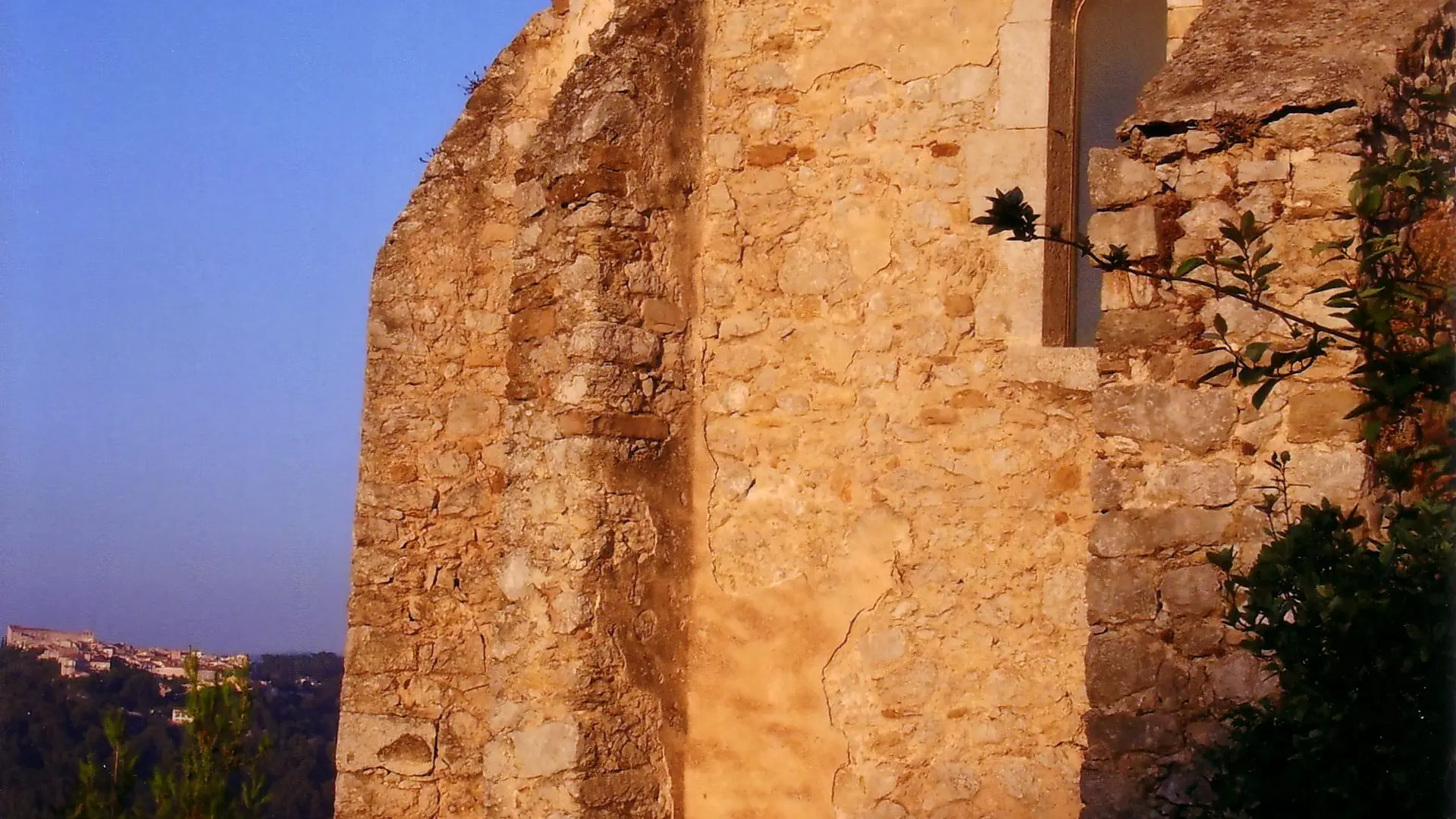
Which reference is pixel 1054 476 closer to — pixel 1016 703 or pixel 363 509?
pixel 1016 703

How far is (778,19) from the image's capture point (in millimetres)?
6355

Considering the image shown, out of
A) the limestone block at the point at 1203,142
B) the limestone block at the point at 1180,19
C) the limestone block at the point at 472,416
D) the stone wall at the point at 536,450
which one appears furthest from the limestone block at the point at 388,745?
the limestone block at the point at 1180,19

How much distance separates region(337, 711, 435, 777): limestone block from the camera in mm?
6789

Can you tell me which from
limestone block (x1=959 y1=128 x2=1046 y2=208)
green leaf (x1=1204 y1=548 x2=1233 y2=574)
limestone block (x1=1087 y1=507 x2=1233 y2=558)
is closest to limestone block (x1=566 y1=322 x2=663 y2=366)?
limestone block (x1=959 y1=128 x2=1046 y2=208)

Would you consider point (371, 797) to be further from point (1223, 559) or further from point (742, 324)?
point (1223, 559)

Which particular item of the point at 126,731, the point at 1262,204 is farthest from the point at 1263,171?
the point at 126,731

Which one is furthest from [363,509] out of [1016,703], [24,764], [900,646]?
[24,764]

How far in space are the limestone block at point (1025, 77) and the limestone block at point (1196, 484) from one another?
172cm

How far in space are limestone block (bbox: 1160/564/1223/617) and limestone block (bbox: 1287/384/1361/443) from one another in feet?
1.41

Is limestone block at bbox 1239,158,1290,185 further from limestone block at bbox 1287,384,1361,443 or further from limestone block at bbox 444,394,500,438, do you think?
limestone block at bbox 444,394,500,438

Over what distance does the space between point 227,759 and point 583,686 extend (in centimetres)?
311

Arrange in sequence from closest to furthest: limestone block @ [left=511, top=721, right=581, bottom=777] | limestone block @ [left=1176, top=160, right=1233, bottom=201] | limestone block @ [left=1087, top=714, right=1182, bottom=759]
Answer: limestone block @ [left=1087, top=714, right=1182, bottom=759] < limestone block @ [left=1176, top=160, right=1233, bottom=201] < limestone block @ [left=511, top=721, right=581, bottom=777]

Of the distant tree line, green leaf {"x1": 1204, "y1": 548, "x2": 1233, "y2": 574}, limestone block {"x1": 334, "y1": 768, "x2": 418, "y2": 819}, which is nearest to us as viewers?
green leaf {"x1": 1204, "y1": 548, "x2": 1233, "y2": 574}

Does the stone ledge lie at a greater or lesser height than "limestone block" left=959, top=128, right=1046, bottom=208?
lesser
